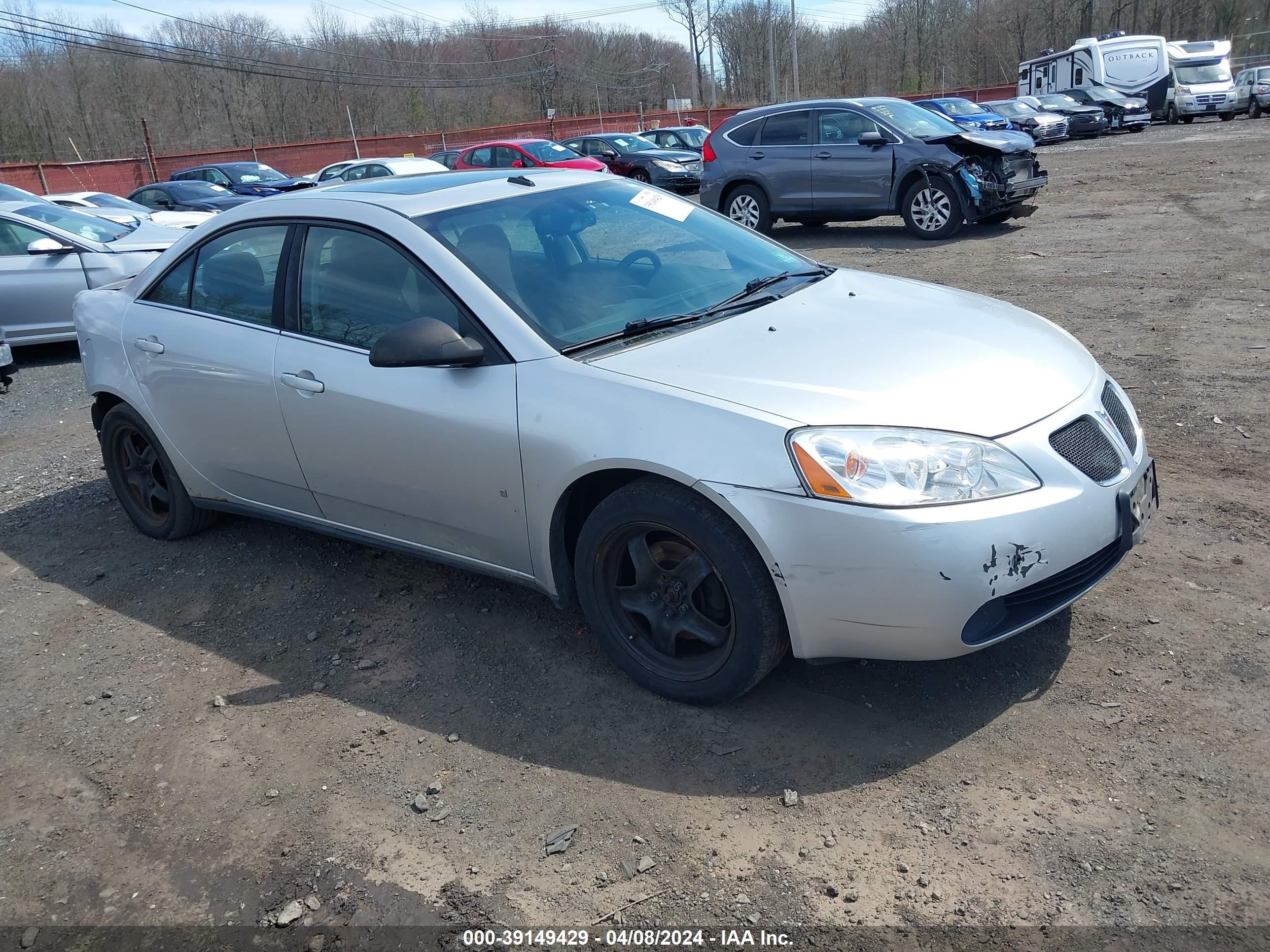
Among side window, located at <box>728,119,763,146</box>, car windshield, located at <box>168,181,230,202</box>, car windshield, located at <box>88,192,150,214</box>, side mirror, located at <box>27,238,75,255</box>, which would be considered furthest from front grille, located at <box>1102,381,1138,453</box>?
car windshield, located at <box>168,181,230,202</box>

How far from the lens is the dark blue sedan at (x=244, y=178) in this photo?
Answer: 21.1 m

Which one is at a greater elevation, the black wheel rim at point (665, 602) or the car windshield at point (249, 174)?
the car windshield at point (249, 174)

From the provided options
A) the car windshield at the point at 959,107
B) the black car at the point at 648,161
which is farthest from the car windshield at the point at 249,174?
the car windshield at the point at 959,107

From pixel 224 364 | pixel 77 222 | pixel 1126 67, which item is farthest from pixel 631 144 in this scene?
pixel 224 364

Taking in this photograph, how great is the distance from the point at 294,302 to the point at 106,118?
62495mm

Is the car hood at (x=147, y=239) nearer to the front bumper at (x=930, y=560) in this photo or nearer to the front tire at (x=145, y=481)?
the front tire at (x=145, y=481)

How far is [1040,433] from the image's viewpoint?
2877 millimetres

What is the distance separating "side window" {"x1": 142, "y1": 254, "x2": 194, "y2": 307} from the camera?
4422 mm

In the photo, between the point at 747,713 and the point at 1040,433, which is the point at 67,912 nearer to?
the point at 747,713

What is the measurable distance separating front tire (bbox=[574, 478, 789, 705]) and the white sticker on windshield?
1.62 meters

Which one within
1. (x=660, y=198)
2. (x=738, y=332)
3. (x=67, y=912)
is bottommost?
(x=67, y=912)

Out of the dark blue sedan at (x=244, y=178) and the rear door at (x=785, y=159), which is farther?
the dark blue sedan at (x=244, y=178)

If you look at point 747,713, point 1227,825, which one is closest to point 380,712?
point 747,713

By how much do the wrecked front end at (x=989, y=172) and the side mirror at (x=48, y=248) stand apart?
9.70 m
